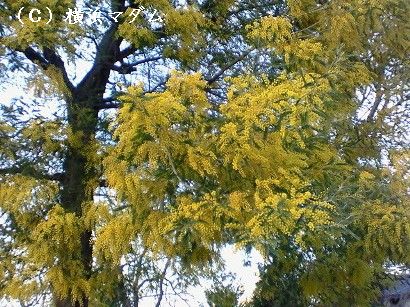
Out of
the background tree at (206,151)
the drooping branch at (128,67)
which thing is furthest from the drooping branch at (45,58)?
the drooping branch at (128,67)

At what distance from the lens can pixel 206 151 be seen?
497cm

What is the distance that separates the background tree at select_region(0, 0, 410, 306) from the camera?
16.1ft

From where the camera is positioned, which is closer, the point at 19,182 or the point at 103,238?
the point at 103,238

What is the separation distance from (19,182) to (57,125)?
0.64m

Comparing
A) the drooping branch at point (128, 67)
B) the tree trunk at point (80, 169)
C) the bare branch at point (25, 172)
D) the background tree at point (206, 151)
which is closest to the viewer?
the background tree at point (206, 151)

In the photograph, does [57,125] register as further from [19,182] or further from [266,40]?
[266,40]

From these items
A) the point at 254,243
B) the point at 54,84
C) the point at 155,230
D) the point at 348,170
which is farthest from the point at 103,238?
the point at 348,170

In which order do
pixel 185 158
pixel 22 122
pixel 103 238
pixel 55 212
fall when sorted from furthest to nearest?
1. pixel 22 122
2. pixel 55 212
3. pixel 103 238
4. pixel 185 158

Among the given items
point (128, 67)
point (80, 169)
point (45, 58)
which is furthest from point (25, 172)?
point (128, 67)

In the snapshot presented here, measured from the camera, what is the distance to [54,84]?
6395 mm

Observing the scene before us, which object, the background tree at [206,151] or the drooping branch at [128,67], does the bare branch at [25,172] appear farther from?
the drooping branch at [128,67]

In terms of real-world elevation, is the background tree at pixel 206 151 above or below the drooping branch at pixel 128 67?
below

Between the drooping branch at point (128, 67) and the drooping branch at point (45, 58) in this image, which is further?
the drooping branch at point (128, 67)

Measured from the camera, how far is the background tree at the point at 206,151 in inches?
193
